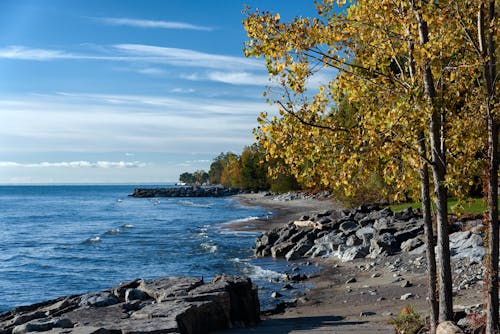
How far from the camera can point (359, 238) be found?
3231 cm

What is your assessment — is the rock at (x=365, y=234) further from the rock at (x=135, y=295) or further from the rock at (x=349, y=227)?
the rock at (x=135, y=295)

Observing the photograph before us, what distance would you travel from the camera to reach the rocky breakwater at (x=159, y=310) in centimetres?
1261

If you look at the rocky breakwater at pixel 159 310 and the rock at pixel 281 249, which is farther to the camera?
the rock at pixel 281 249

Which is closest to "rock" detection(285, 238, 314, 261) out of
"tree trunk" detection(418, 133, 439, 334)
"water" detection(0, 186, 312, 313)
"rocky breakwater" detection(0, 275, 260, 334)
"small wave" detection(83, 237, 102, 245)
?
"water" detection(0, 186, 312, 313)

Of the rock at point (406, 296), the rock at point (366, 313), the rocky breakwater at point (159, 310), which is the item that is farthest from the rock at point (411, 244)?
the rocky breakwater at point (159, 310)

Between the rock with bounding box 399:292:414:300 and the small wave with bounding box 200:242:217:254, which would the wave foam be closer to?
the small wave with bounding box 200:242:217:254

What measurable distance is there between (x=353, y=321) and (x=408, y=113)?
25.5ft

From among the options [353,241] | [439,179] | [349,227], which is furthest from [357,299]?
[349,227]

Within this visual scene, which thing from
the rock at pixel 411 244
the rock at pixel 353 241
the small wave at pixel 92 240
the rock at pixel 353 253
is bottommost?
the small wave at pixel 92 240

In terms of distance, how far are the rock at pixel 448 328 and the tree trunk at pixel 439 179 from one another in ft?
0.96

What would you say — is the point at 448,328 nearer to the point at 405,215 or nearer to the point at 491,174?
the point at 491,174

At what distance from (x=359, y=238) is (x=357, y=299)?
12.8 m

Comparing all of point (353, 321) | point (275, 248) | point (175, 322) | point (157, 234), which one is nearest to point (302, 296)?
point (353, 321)

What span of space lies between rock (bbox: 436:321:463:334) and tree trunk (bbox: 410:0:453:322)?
293mm
